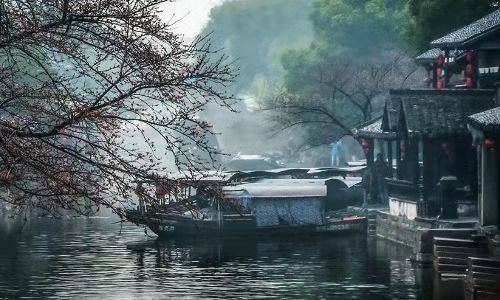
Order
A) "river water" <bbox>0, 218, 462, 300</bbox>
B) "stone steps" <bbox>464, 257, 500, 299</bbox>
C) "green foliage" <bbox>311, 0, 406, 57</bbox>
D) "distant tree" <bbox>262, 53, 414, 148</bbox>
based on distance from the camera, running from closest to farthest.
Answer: "stone steps" <bbox>464, 257, 500, 299</bbox>
"river water" <bbox>0, 218, 462, 300</bbox>
"distant tree" <bbox>262, 53, 414, 148</bbox>
"green foliage" <bbox>311, 0, 406, 57</bbox>

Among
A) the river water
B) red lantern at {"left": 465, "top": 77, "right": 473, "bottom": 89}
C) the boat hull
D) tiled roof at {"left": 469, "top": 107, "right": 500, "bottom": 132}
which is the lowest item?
the river water

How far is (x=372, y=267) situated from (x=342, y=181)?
1981 cm

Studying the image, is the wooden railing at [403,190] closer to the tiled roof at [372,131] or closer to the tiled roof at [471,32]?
the tiled roof at [372,131]

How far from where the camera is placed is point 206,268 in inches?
1564

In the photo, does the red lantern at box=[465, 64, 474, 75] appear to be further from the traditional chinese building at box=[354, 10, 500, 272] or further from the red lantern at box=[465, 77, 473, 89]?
the red lantern at box=[465, 77, 473, 89]

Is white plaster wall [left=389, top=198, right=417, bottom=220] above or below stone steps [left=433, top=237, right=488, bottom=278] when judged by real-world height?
above

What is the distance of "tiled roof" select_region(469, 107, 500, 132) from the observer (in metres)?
31.1

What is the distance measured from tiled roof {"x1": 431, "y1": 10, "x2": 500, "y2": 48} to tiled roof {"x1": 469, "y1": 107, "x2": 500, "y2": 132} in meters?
7.67

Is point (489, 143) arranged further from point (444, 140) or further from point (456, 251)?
point (444, 140)

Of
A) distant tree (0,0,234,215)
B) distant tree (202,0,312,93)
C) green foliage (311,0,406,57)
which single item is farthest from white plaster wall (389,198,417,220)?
distant tree (202,0,312,93)

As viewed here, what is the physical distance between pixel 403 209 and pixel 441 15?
44.5 feet

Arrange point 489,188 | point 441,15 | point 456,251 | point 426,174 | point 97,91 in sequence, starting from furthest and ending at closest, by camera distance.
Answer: point 441,15
point 426,174
point 489,188
point 456,251
point 97,91

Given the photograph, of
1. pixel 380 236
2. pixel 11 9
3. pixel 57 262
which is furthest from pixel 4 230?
pixel 11 9

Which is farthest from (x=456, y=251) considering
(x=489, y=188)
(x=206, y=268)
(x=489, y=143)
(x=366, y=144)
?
(x=366, y=144)
